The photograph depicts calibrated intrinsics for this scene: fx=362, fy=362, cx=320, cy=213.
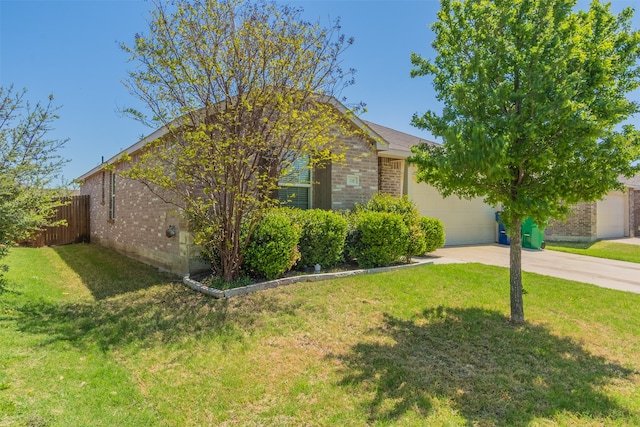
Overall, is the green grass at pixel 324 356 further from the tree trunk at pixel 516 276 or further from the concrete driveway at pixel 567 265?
the concrete driveway at pixel 567 265

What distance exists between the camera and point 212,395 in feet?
10.9

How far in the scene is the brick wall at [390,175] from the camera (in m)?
11.3

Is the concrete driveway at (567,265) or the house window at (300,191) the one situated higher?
the house window at (300,191)

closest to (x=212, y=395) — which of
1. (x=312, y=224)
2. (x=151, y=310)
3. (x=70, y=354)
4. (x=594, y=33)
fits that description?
(x=70, y=354)

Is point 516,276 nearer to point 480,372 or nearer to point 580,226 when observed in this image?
point 480,372

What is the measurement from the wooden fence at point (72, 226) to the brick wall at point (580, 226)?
22094 mm

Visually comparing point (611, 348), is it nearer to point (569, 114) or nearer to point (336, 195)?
point (569, 114)

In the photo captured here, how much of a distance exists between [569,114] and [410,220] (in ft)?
17.3

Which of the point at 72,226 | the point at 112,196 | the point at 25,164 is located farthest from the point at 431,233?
the point at 72,226

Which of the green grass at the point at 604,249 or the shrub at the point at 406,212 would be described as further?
the green grass at the point at 604,249

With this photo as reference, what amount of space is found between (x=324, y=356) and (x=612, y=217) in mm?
22127

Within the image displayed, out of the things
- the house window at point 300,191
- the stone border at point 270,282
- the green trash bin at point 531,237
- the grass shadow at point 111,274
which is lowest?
the grass shadow at point 111,274

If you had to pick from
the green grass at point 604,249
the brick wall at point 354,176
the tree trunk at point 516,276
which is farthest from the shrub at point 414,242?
the green grass at point 604,249

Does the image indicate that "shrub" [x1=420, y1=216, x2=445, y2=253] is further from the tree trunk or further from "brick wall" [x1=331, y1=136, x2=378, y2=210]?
the tree trunk
